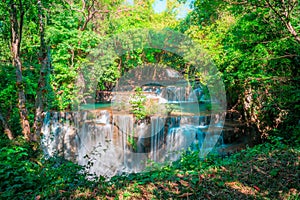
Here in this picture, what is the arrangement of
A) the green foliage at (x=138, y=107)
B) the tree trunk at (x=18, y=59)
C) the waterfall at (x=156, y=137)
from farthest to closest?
1. the green foliage at (x=138, y=107)
2. the waterfall at (x=156, y=137)
3. the tree trunk at (x=18, y=59)

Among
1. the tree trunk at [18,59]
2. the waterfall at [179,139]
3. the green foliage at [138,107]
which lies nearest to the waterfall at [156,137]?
the waterfall at [179,139]

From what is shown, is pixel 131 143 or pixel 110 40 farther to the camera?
pixel 110 40

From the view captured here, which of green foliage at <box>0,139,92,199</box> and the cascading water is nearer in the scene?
green foliage at <box>0,139,92,199</box>

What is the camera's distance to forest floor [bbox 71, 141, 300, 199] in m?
2.19

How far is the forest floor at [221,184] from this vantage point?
7.20 feet

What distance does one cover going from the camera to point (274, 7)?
393 cm

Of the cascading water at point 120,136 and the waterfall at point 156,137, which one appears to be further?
the waterfall at point 156,137

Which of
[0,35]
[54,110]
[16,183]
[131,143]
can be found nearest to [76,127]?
[54,110]

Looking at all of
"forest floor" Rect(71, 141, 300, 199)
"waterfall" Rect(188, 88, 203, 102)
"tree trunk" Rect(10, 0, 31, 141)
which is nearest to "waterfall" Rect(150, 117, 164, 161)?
"tree trunk" Rect(10, 0, 31, 141)

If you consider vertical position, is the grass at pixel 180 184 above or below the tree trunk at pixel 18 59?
below

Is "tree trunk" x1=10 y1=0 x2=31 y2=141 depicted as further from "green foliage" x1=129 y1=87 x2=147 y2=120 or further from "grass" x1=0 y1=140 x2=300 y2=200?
"green foliage" x1=129 y1=87 x2=147 y2=120

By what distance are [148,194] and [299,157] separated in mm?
2292

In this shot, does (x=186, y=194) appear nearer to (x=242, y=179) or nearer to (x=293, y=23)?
(x=242, y=179)

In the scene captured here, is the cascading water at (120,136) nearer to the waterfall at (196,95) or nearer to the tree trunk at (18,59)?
the tree trunk at (18,59)
